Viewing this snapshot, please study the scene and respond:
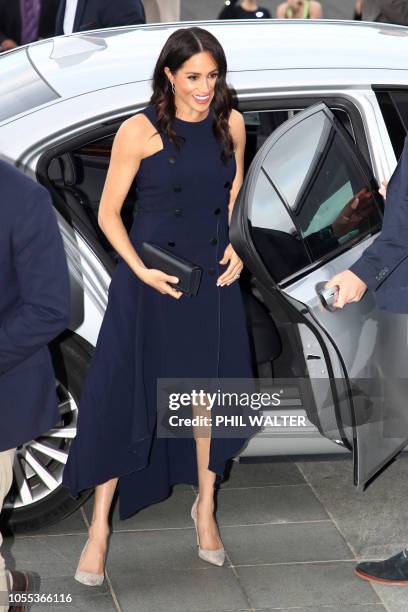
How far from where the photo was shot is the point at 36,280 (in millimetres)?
3084

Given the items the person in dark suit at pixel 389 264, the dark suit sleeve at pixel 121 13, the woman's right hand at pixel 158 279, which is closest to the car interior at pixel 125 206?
the person in dark suit at pixel 389 264

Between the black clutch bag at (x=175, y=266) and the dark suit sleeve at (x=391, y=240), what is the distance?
526 mm

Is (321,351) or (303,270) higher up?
(303,270)

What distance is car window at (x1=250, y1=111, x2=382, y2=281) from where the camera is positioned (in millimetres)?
3725

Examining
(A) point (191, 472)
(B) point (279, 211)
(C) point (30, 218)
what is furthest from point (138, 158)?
(A) point (191, 472)

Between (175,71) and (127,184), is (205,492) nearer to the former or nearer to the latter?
(127,184)

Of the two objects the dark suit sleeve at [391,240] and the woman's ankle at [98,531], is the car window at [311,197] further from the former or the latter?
the woman's ankle at [98,531]

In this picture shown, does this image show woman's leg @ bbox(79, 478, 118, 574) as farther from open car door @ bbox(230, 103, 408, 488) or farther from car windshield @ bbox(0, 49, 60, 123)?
car windshield @ bbox(0, 49, 60, 123)

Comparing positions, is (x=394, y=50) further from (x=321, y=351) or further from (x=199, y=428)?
(x=199, y=428)

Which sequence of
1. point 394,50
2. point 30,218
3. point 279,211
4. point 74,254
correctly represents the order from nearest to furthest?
point 30,218 < point 279,211 < point 74,254 < point 394,50

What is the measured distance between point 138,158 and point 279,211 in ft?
1.59

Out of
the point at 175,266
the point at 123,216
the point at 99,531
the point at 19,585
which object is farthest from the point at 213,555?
the point at 123,216

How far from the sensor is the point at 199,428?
13.6 ft

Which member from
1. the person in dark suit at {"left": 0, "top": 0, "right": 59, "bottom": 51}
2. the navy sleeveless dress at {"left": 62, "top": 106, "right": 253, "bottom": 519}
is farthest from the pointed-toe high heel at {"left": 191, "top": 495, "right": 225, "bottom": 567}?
the person in dark suit at {"left": 0, "top": 0, "right": 59, "bottom": 51}
